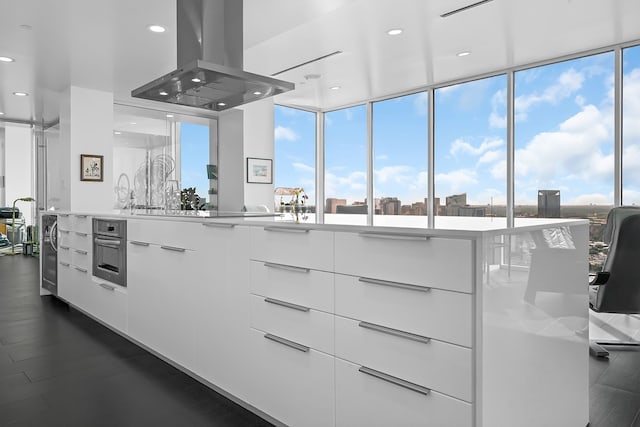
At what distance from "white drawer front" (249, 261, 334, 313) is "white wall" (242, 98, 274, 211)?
15.8 feet

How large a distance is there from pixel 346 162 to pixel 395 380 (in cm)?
623

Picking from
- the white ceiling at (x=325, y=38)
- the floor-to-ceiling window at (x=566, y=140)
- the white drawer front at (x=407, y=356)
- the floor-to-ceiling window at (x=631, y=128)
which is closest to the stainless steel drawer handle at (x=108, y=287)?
the white ceiling at (x=325, y=38)

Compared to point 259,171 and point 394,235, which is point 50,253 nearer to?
point 259,171

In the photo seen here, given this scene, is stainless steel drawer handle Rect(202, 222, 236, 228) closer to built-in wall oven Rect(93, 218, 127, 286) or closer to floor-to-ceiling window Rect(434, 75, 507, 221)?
built-in wall oven Rect(93, 218, 127, 286)

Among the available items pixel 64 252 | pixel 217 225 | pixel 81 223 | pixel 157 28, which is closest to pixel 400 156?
pixel 157 28

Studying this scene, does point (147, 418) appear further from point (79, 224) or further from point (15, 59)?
point (15, 59)

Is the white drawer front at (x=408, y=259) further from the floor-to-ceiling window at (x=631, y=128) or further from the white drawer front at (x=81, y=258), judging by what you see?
the floor-to-ceiling window at (x=631, y=128)

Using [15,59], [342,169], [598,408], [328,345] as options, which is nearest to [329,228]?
[328,345]

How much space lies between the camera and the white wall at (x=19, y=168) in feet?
30.3

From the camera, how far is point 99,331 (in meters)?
3.47

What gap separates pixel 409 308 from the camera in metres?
1.42

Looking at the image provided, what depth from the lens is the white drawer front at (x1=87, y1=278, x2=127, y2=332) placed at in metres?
3.20

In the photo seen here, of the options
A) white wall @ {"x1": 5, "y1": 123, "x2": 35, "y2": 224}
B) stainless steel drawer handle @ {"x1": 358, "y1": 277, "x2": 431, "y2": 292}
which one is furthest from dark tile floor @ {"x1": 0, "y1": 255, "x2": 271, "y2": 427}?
white wall @ {"x1": 5, "y1": 123, "x2": 35, "y2": 224}

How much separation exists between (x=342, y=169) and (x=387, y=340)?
620cm
